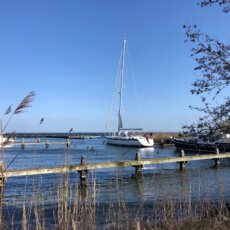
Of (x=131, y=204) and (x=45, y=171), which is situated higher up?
(x=45, y=171)

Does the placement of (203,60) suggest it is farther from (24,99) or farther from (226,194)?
(226,194)

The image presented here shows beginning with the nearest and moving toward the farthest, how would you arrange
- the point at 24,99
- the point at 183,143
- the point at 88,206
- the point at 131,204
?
the point at 24,99, the point at 88,206, the point at 131,204, the point at 183,143

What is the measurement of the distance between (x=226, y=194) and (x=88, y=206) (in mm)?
11271

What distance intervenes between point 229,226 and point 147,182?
51.3ft

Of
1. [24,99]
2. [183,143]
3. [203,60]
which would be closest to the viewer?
[24,99]

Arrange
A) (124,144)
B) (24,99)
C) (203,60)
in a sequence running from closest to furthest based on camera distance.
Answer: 1. (24,99)
2. (203,60)
3. (124,144)

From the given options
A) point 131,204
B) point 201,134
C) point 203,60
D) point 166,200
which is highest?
point 203,60

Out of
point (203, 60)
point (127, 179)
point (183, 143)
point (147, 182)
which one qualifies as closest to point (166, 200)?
point (203, 60)

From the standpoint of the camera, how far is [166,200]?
336 inches

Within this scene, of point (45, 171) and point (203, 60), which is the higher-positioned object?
point (203, 60)

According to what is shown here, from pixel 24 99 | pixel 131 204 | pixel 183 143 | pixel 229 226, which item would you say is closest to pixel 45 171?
pixel 131 204

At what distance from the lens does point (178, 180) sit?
941 inches

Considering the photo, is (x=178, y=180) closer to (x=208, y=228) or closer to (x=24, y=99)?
(x=208, y=228)

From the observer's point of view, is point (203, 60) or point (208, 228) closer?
point (208, 228)
